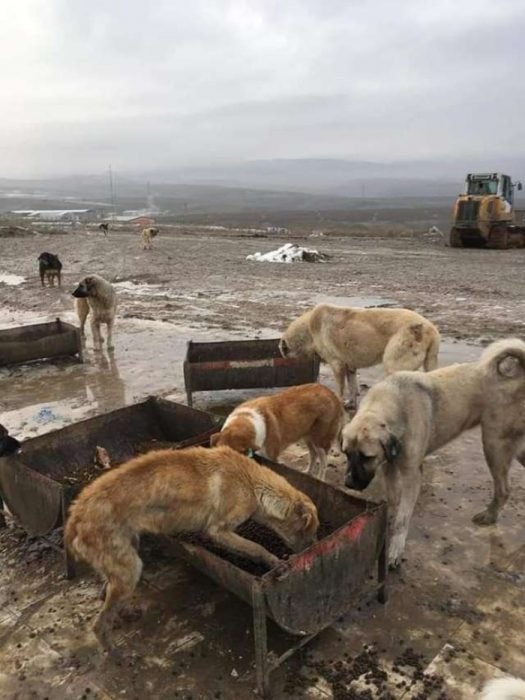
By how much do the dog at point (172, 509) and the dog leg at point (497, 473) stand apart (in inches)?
85.0

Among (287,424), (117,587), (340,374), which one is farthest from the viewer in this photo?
(340,374)

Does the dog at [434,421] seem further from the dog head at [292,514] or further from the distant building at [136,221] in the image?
the distant building at [136,221]

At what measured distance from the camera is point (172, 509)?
14.1ft

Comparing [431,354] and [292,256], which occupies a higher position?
[292,256]

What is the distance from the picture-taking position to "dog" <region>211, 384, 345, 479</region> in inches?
221

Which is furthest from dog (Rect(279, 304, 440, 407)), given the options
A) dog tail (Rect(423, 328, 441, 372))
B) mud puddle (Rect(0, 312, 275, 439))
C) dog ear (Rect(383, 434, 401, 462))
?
dog ear (Rect(383, 434, 401, 462))

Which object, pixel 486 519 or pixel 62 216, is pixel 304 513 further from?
pixel 62 216

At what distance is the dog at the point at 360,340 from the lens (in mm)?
8008

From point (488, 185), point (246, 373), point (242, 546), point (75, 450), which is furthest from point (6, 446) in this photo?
point (488, 185)

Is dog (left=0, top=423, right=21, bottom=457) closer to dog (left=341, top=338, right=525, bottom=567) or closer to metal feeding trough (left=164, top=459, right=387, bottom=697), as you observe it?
metal feeding trough (left=164, top=459, right=387, bottom=697)

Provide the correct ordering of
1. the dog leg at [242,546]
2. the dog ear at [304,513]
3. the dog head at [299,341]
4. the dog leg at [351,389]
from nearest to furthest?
1. the dog leg at [242,546]
2. the dog ear at [304,513]
3. the dog leg at [351,389]
4. the dog head at [299,341]

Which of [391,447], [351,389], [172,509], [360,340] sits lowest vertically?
[351,389]

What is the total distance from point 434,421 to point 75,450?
3790 millimetres

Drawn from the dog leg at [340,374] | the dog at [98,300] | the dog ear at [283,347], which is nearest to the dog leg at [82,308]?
the dog at [98,300]
